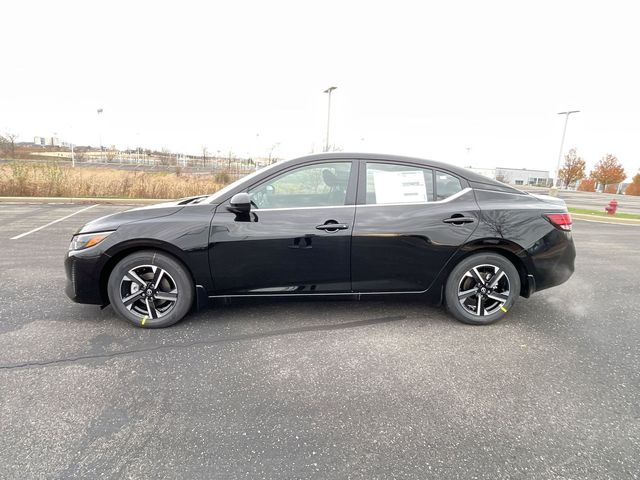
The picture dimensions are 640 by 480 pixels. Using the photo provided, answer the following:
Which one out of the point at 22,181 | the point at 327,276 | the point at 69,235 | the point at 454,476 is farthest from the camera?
the point at 22,181

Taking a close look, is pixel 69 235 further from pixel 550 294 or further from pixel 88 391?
pixel 550 294

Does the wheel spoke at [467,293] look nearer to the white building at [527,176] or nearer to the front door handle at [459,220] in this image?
the front door handle at [459,220]

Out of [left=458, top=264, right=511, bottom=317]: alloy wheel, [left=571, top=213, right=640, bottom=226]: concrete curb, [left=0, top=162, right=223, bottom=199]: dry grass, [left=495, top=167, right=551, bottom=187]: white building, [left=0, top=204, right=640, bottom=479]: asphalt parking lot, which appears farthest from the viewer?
[left=495, top=167, right=551, bottom=187]: white building

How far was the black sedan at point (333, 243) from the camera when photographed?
9.85ft

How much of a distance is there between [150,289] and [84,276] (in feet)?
1.83

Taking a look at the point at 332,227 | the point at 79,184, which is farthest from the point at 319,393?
the point at 79,184

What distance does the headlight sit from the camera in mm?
2984

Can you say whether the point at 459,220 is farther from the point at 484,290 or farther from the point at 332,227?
the point at 332,227

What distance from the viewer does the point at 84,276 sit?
119 inches

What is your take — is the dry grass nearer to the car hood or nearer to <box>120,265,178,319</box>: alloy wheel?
the car hood

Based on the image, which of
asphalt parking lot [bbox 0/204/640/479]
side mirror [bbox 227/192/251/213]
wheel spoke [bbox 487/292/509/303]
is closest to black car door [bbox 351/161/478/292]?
asphalt parking lot [bbox 0/204/640/479]

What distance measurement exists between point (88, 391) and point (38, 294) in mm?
2248

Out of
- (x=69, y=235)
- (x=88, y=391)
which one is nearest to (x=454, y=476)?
(x=88, y=391)

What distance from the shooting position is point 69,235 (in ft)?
22.5
